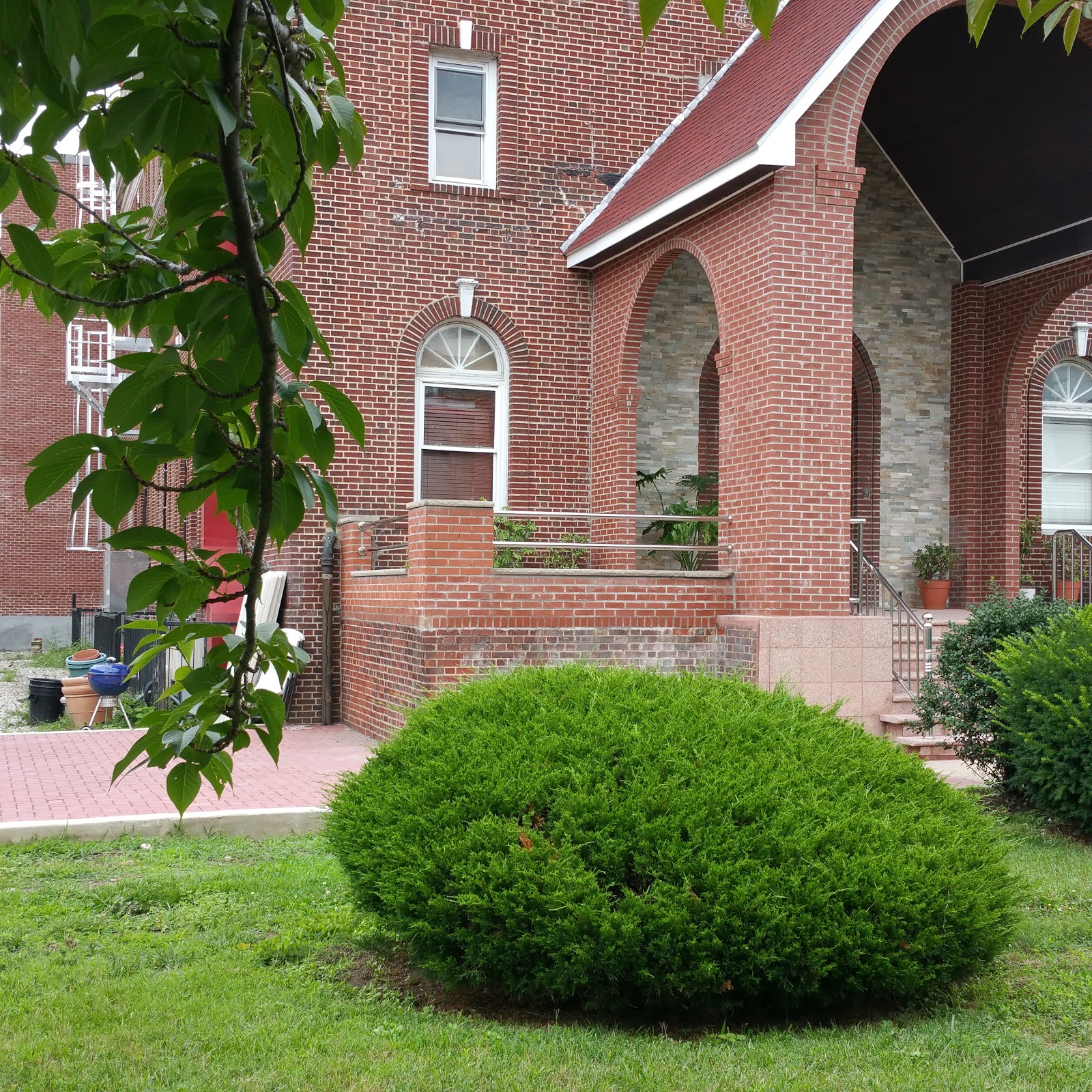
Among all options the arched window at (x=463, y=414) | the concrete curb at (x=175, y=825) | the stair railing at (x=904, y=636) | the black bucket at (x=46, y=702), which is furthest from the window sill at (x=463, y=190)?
the concrete curb at (x=175, y=825)

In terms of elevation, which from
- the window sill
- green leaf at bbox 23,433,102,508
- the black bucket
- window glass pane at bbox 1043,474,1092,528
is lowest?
the black bucket

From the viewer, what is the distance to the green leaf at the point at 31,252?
1744 millimetres

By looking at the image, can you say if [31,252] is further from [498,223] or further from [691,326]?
[691,326]

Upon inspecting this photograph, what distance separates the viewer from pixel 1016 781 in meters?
8.91

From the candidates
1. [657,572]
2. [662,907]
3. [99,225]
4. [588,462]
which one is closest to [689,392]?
[588,462]

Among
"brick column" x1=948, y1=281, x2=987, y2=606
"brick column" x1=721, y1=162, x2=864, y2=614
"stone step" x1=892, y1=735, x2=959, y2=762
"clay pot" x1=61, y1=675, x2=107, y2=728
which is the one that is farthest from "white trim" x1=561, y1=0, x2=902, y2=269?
"clay pot" x1=61, y1=675, x2=107, y2=728

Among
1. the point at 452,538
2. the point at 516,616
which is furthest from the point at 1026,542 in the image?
the point at 452,538

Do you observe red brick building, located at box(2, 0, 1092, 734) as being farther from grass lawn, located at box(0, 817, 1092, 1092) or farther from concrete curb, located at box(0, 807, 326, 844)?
grass lawn, located at box(0, 817, 1092, 1092)

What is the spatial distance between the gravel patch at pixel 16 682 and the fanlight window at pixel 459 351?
Answer: 23.0 ft

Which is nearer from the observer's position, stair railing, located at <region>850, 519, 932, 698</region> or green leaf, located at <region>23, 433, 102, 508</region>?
green leaf, located at <region>23, 433, 102, 508</region>

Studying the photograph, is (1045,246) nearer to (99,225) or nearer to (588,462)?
(588,462)

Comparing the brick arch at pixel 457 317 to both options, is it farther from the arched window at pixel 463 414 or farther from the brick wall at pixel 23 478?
the brick wall at pixel 23 478

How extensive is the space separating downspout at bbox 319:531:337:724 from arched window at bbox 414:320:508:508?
4.42ft

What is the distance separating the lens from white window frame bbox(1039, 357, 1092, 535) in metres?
17.7
